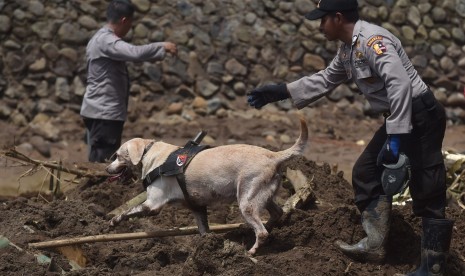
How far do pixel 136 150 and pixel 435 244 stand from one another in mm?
2329

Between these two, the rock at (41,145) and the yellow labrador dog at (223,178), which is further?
the rock at (41,145)

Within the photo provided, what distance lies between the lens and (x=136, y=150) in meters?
7.30

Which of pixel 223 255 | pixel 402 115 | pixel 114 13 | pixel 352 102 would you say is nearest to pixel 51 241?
pixel 223 255

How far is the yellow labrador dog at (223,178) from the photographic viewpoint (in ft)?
22.3

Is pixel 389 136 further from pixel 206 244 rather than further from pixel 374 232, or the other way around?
pixel 206 244

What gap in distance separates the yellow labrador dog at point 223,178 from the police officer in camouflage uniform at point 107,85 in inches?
92.6

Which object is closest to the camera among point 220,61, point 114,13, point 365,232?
point 365,232

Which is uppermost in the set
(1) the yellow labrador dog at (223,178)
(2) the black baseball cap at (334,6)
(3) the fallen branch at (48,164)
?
(2) the black baseball cap at (334,6)

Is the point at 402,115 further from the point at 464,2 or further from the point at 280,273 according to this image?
the point at 464,2

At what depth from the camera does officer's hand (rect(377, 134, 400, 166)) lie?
6086 millimetres

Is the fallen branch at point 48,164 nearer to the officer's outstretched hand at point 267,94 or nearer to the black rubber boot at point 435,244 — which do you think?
the officer's outstretched hand at point 267,94

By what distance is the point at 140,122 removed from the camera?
13766 millimetres

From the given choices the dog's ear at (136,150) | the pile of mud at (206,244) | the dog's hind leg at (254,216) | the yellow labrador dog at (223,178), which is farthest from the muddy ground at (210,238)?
the dog's ear at (136,150)

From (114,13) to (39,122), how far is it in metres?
4.31
